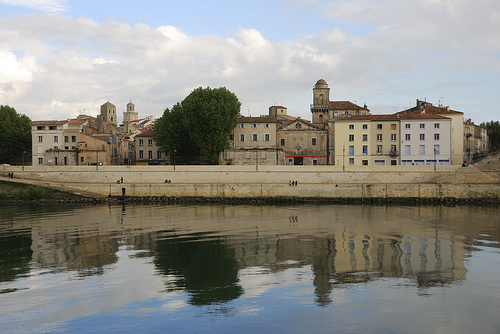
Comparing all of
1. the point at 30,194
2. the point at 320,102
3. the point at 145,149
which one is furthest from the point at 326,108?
the point at 30,194

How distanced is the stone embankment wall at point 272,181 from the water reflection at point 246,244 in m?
8.81

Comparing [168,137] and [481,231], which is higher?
[168,137]

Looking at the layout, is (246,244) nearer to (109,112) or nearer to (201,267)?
(201,267)

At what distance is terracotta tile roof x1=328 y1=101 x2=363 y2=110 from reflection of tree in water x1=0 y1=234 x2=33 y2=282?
63.3 metres

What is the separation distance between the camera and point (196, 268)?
20328mm

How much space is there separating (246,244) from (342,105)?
61.8 m

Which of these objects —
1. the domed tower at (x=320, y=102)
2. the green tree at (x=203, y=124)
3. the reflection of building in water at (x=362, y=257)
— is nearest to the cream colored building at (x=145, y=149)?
the green tree at (x=203, y=124)

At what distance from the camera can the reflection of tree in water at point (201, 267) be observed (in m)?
16.7

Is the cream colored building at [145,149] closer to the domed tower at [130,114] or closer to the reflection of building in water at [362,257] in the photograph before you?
the reflection of building in water at [362,257]

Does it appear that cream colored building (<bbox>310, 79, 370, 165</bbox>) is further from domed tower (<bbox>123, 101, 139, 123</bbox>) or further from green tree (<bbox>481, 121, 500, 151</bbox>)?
domed tower (<bbox>123, 101, 139, 123</bbox>)

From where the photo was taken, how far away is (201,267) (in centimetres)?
2052

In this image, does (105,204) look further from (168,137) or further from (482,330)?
(482,330)

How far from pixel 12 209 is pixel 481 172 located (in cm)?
5377

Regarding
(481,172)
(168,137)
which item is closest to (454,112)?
(481,172)
